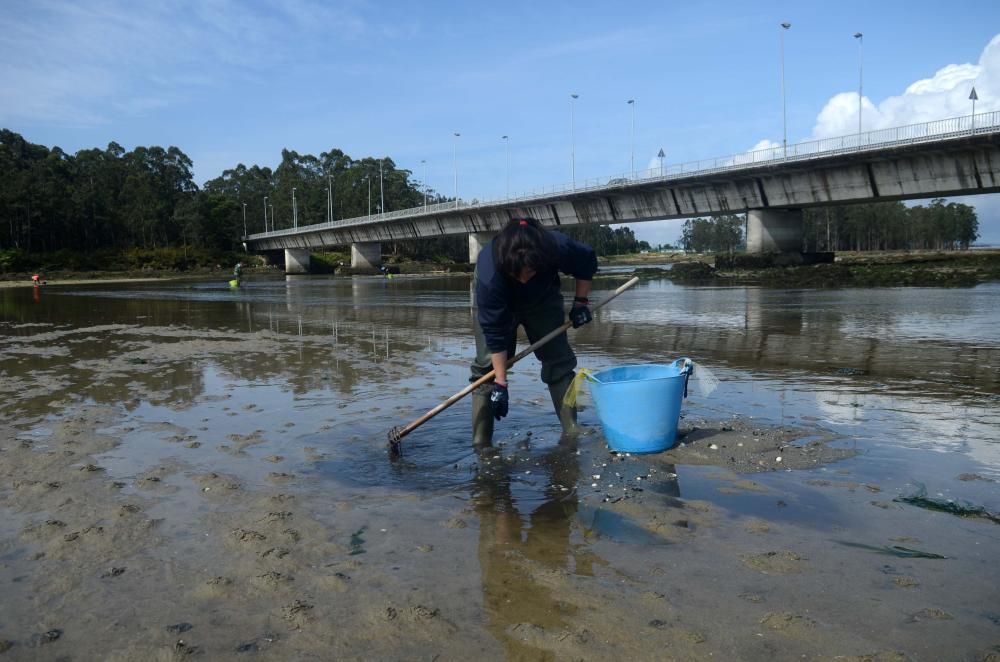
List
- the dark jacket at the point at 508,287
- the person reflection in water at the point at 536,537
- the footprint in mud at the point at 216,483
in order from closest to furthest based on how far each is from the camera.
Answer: the person reflection in water at the point at 536,537 < the footprint in mud at the point at 216,483 < the dark jacket at the point at 508,287

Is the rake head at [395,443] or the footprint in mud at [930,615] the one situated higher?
the rake head at [395,443]

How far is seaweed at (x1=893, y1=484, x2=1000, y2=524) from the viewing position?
166 inches

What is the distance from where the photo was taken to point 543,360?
6316 millimetres

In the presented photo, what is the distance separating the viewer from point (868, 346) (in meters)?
12.0

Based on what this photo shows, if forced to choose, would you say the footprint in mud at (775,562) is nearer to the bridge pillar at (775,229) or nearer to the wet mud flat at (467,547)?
the wet mud flat at (467,547)

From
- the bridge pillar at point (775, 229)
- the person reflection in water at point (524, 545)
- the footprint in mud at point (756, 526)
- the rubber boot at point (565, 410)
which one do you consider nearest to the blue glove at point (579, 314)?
the rubber boot at point (565, 410)

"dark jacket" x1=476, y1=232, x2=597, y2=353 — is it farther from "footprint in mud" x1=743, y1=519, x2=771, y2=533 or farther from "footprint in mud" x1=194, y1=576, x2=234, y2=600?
"footprint in mud" x1=194, y1=576, x2=234, y2=600

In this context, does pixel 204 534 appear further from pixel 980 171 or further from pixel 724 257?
pixel 724 257

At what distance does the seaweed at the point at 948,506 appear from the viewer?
421 centimetres

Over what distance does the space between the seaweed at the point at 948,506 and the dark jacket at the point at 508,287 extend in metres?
2.88

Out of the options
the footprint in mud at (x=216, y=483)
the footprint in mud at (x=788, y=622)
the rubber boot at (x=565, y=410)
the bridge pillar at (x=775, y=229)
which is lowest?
the footprint in mud at (x=788, y=622)

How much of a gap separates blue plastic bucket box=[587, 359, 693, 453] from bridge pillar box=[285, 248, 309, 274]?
97.0 m

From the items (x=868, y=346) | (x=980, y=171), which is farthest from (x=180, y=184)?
(x=868, y=346)

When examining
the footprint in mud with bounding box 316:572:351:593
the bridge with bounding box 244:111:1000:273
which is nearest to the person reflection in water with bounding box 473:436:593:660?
the footprint in mud with bounding box 316:572:351:593
